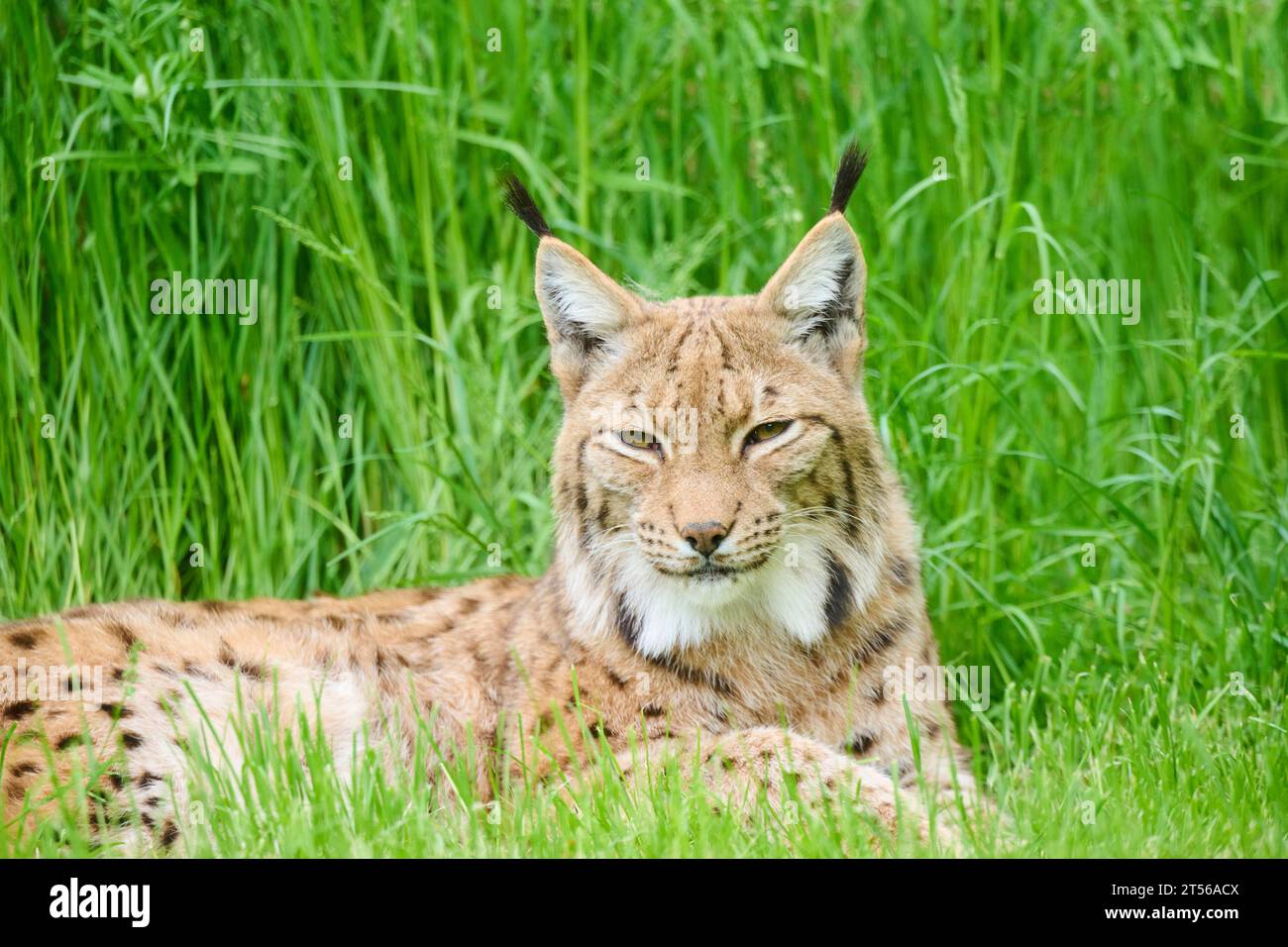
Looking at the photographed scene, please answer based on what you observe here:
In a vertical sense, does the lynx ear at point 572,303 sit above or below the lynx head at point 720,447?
above

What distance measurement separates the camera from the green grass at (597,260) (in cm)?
540

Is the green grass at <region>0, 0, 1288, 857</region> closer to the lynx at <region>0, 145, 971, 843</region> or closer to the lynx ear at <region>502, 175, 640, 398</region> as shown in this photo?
the lynx at <region>0, 145, 971, 843</region>

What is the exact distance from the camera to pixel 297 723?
428 cm

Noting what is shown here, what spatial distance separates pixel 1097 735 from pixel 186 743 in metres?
2.52

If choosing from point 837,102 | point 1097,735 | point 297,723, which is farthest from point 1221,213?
point 297,723

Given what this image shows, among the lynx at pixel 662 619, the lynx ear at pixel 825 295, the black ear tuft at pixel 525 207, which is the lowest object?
the lynx at pixel 662 619

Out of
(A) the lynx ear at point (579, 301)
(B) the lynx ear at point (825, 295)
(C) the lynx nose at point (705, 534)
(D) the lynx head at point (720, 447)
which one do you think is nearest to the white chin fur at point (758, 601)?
(D) the lynx head at point (720, 447)

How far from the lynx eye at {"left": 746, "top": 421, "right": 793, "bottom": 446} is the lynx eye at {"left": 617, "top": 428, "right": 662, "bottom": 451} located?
254 mm

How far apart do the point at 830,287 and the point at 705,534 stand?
86 centimetres

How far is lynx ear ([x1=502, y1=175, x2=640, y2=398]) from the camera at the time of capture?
435 centimetres

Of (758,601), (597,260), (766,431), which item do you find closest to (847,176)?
(766,431)

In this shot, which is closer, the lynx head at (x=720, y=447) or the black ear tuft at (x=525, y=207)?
the lynx head at (x=720, y=447)

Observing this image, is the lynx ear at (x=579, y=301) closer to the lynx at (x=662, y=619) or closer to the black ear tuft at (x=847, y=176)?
the lynx at (x=662, y=619)

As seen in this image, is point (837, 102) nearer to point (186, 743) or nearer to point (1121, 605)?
point (1121, 605)
